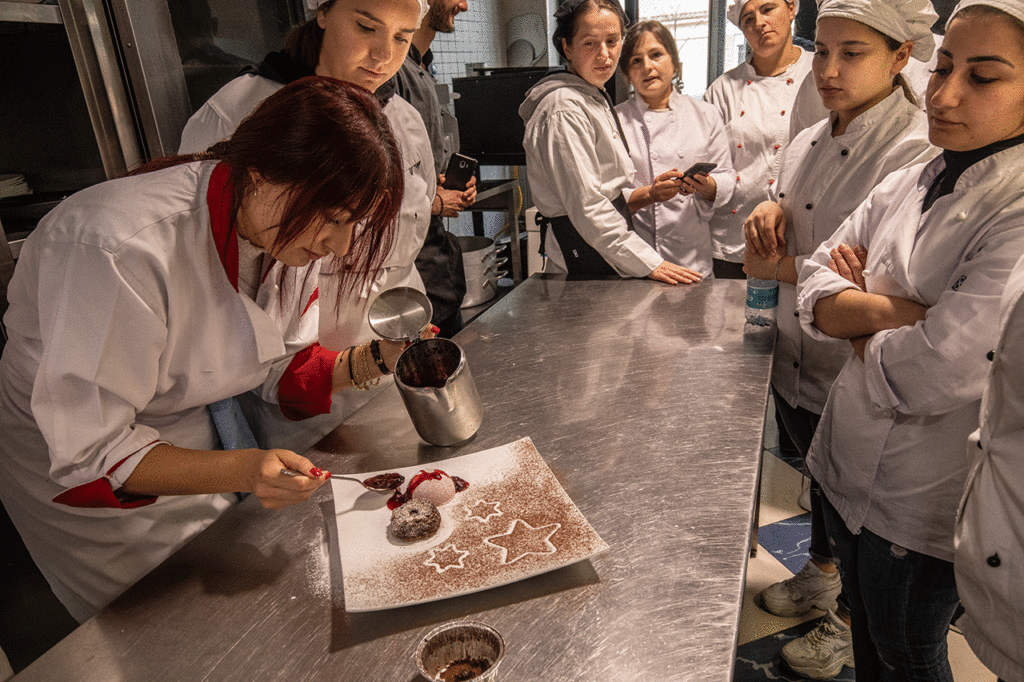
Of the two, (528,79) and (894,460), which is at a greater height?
(528,79)

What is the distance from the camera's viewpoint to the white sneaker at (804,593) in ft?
6.28

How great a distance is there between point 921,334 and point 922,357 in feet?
0.13

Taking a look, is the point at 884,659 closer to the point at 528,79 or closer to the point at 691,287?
the point at 691,287

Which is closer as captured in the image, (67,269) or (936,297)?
(67,269)

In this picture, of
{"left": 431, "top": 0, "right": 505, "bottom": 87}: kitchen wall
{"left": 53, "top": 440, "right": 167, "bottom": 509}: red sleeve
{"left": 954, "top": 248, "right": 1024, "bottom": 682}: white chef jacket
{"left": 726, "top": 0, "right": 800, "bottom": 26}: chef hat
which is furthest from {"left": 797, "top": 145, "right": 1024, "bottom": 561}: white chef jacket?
{"left": 431, "top": 0, "right": 505, "bottom": 87}: kitchen wall

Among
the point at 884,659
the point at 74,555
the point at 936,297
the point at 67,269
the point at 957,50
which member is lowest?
the point at 884,659

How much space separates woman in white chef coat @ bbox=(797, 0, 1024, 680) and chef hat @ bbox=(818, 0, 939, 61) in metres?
0.34

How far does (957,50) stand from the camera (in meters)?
1.03

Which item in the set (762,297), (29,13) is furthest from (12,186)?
(762,297)

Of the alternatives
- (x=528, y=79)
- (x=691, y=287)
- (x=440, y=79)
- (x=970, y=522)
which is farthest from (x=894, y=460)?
(x=440, y=79)

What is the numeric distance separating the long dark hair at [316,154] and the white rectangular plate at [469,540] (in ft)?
1.61

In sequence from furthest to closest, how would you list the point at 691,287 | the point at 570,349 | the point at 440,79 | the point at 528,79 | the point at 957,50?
the point at 440,79 < the point at 528,79 < the point at 691,287 < the point at 570,349 < the point at 957,50

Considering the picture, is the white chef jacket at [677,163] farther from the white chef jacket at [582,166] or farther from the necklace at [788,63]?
the necklace at [788,63]

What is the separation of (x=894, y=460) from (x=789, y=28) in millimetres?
2256
